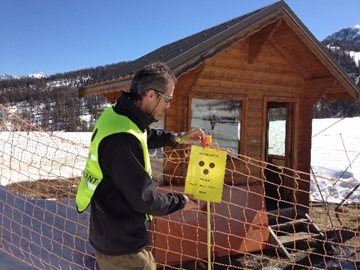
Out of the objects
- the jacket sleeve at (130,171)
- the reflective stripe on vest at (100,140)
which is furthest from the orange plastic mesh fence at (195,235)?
the jacket sleeve at (130,171)

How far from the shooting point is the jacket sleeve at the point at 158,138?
3.11m

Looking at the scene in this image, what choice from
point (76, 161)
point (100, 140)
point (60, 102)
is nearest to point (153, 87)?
point (100, 140)

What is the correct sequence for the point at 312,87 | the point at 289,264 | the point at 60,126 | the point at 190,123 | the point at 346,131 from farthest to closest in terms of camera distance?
the point at 60,126 < the point at 346,131 < the point at 312,87 < the point at 190,123 < the point at 289,264

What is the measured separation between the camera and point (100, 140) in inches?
84.7

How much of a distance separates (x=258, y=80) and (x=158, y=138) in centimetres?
523

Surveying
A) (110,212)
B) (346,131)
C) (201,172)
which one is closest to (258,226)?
(201,172)

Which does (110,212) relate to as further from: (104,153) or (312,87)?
(312,87)

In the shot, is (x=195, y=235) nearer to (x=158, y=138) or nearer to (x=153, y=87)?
(x=158, y=138)

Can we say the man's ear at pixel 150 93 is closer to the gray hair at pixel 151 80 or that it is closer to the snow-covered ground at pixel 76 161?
the gray hair at pixel 151 80

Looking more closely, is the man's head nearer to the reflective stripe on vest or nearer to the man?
the man

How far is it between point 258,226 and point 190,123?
2125mm

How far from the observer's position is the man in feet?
6.78

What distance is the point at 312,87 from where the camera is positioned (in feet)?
27.9

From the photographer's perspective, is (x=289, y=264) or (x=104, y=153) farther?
(x=289, y=264)
